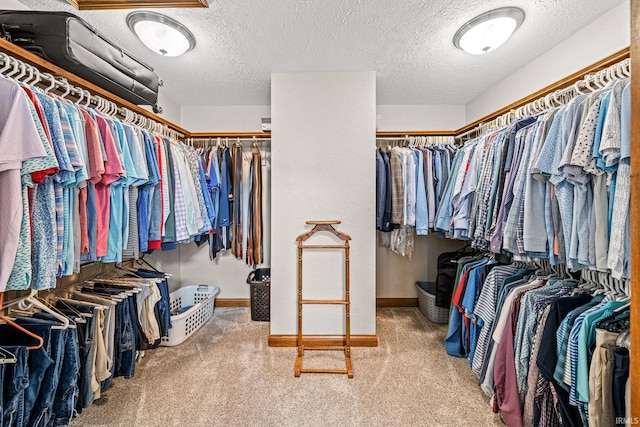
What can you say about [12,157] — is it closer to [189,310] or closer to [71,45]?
[71,45]

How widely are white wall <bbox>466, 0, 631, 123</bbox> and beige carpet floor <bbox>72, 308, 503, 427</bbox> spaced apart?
2024 mm

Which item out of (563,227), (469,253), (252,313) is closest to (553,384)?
(563,227)

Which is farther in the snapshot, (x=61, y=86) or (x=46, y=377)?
(x=61, y=86)

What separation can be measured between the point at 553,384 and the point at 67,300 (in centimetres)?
243

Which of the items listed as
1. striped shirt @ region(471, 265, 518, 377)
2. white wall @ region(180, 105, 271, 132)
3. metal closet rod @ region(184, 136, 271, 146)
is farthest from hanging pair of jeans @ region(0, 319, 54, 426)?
white wall @ region(180, 105, 271, 132)

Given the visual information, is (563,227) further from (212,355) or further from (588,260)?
(212,355)

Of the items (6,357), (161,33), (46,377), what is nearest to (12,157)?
(6,357)

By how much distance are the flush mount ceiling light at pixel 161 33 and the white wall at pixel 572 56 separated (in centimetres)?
227

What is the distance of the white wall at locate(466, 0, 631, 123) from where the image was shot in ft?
5.28

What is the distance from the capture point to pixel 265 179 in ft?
10.5

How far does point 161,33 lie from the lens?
1.82 m

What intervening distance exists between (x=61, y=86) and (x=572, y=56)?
2.82m

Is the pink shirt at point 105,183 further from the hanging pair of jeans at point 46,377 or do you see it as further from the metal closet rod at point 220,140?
the metal closet rod at point 220,140

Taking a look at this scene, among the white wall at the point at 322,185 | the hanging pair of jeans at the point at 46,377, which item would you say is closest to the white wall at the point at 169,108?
the white wall at the point at 322,185
